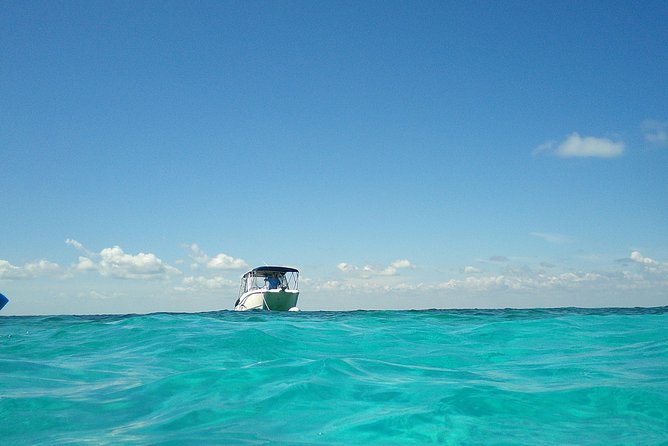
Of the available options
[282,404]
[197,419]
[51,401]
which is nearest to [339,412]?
[282,404]

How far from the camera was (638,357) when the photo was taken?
959 cm

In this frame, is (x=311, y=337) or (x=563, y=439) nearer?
(x=563, y=439)

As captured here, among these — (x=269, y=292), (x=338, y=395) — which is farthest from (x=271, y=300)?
(x=338, y=395)

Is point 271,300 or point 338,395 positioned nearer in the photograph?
point 338,395

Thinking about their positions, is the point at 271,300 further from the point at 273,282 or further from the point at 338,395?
the point at 338,395

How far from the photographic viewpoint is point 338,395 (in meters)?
6.54

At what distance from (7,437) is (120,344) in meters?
8.53

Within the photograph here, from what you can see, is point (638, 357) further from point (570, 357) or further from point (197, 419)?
point (197, 419)

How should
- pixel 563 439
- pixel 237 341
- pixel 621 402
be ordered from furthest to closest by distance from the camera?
pixel 237 341
pixel 621 402
pixel 563 439

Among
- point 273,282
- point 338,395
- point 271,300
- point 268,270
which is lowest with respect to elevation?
point 338,395

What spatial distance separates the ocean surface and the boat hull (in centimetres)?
3019

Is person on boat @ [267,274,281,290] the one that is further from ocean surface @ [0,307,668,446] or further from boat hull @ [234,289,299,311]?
ocean surface @ [0,307,668,446]

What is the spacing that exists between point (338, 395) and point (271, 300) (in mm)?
36622

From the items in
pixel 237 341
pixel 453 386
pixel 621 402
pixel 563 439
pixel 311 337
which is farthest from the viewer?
pixel 311 337
